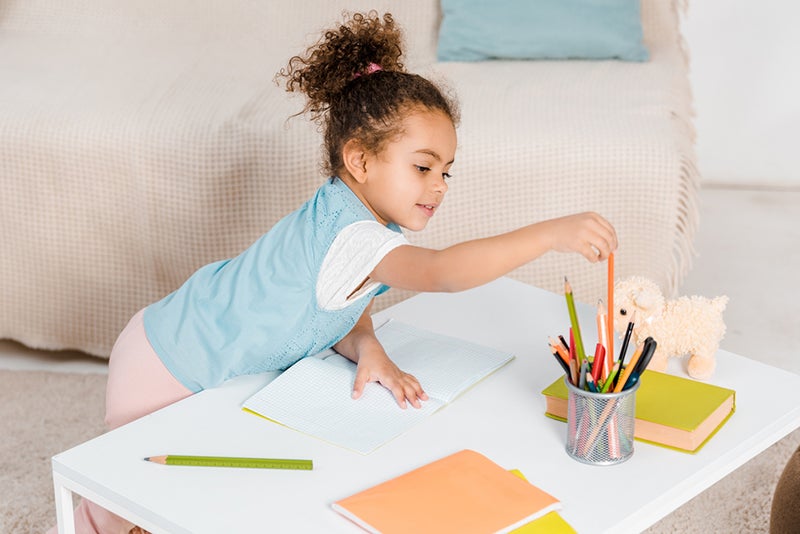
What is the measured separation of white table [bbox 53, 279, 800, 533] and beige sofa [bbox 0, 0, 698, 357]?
2.33 feet

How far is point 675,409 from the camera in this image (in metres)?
1.08

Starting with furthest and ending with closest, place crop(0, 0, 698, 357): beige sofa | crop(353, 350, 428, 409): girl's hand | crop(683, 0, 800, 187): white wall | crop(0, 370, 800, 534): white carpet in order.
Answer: crop(683, 0, 800, 187): white wall < crop(0, 0, 698, 357): beige sofa < crop(0, 370, 800, 534): white carpet < crop(353, 350, 428, 409): girl's hand

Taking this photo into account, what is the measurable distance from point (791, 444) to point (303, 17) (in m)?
1.45

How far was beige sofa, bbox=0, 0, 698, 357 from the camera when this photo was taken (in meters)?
1.90

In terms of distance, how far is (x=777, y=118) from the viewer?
3.04 meters

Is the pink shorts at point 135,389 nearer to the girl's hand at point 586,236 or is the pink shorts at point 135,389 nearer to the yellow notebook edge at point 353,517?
the yellow notebook edge at point 353,517

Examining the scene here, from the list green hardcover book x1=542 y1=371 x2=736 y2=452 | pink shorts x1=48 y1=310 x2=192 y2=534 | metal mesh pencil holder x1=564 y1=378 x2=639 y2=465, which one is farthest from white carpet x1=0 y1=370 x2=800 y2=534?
metal mesh pencil holder x1=564 y1=378 x2=639 y2=465

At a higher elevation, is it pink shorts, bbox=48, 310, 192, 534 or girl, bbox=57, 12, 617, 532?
girl, bbox=57, 12, 617, 532

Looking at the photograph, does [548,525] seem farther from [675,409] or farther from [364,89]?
[364,89]

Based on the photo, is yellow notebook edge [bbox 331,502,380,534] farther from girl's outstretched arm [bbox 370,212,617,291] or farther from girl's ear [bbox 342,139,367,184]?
girl's ear [bbox 342,139,367,184]

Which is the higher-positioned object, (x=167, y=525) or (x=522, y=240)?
(x=522, y=240)

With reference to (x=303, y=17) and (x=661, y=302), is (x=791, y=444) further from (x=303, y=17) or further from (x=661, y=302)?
(x=303, y=17)

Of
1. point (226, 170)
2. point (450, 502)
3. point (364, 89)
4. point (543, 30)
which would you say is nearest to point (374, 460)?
point (450, 502)

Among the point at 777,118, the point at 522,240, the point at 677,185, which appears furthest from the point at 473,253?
the point at 777,118
